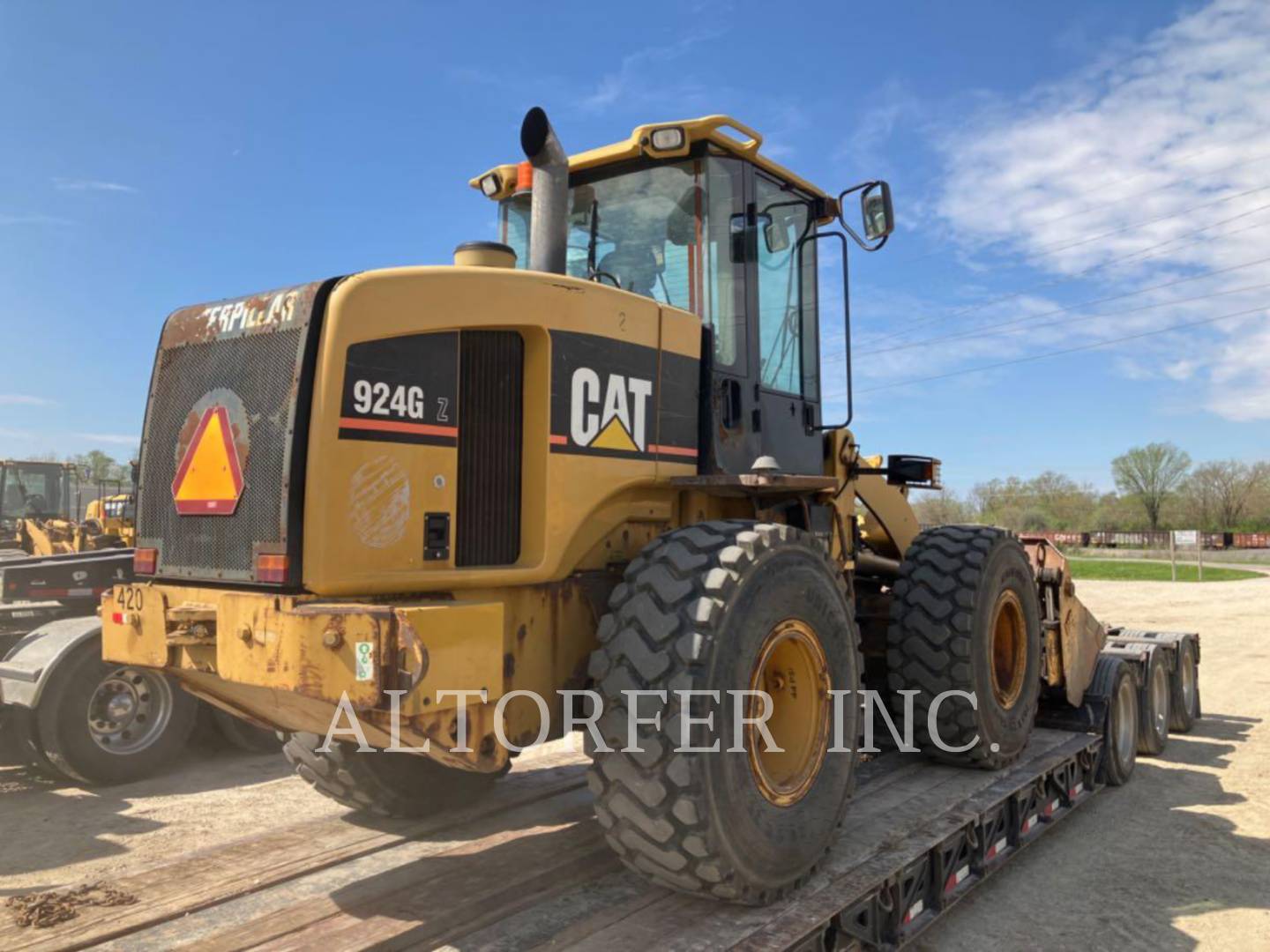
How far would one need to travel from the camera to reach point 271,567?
3.30 m

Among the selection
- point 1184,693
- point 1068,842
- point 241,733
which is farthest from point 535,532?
point 1184,693

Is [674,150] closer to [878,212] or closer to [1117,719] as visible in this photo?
[878,212]

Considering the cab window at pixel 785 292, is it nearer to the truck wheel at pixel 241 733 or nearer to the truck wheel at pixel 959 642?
the truck wheel at pixel 959 642

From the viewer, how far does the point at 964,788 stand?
5.22 m

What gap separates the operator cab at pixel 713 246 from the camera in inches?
181

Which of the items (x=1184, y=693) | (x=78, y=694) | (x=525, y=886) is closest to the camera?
(x=525, y=886)

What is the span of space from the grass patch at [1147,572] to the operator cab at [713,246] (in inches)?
1225

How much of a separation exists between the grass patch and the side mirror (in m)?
31.1

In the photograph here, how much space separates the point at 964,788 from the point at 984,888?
1.86ft

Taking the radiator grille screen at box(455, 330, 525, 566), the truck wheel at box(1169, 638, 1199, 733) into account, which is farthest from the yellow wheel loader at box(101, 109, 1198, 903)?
the truck wheel at box(1169, 638, 1199, 733)

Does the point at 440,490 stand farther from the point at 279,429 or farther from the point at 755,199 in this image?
the point at 755,199

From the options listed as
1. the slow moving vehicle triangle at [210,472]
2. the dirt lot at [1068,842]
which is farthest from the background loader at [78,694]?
the slow moving vehicle triangle at [210,472]

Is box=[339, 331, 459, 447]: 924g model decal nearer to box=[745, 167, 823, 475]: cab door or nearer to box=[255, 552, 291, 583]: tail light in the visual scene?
box=[255, 552, 291, 583]: tail light

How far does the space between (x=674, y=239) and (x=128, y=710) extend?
563 cm
